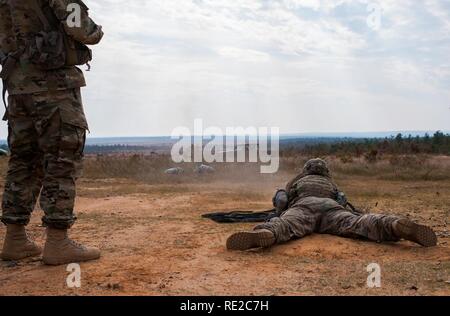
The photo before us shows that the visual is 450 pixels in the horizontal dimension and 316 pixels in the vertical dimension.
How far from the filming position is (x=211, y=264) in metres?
4.52

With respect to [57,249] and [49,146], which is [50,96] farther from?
[57,249]

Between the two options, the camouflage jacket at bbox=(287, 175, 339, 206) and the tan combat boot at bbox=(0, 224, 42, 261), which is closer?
the tan combat boot at bbox=(0, 224, 42, 261)

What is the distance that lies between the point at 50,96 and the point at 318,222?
3.12 meters

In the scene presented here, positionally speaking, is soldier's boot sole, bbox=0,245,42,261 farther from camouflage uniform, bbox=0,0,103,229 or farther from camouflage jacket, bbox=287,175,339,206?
camouflage jacket, bbox=287,175,339,206

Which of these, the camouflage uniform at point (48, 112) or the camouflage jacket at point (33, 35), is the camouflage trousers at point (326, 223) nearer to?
the camouflage uniform at point (48, 112)

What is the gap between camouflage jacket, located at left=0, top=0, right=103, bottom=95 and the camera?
169 inches

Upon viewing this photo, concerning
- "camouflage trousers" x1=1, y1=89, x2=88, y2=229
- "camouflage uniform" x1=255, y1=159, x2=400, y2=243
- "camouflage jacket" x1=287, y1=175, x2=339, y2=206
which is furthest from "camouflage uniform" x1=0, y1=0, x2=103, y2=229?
"camouflage jacket" x1=287, y1=175, x2=339, y2=206

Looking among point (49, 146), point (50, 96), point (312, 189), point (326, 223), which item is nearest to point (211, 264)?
point (49, 146)

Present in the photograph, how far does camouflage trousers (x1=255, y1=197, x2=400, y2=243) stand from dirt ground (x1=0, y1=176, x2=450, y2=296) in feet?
0.36

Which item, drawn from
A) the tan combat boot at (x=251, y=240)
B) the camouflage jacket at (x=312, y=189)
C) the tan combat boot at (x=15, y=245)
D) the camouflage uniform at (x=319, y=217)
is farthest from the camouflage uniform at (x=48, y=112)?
the camouflage jacket at (x=312, y=189)

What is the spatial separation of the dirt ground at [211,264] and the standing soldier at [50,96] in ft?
1.65
